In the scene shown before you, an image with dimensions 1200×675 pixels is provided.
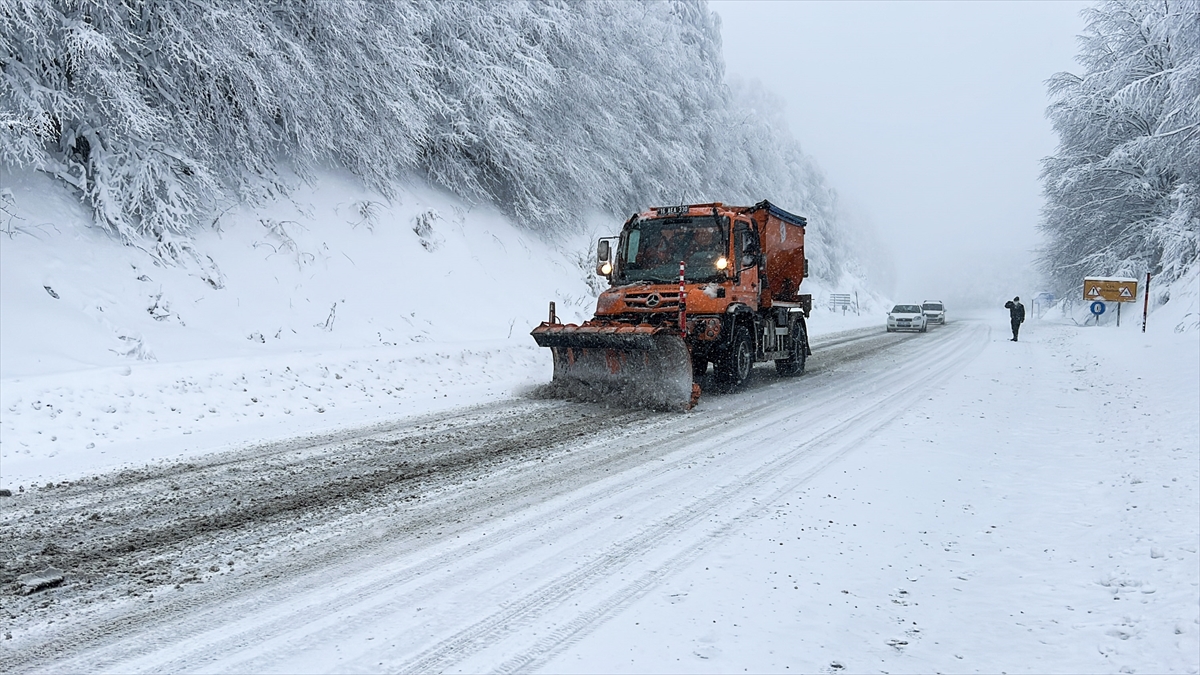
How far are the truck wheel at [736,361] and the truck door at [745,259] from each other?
550mm

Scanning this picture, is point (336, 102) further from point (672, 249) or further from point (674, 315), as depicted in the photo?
point (674, 315)

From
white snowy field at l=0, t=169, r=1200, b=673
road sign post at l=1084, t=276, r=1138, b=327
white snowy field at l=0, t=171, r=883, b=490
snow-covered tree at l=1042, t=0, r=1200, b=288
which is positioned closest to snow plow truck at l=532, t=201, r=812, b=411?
white snowy field at l=0, t=169, r=1200, b=673

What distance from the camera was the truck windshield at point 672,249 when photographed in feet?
34.7

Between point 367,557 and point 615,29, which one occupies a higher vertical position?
point 615,29

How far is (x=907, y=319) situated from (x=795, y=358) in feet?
63.2

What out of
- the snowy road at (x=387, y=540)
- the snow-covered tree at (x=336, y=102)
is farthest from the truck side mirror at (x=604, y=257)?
the snow-covered tree at (x=336, y=102)

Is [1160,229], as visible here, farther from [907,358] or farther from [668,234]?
[668,234]

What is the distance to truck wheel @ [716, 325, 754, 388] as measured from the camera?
10797 millimetres

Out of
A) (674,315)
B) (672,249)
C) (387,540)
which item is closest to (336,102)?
(672,249)

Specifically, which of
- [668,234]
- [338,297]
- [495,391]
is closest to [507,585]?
[495,391]

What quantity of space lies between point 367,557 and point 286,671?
122cm

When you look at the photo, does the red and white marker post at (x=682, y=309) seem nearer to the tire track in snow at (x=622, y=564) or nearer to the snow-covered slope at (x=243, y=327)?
the tire track in snow at (x=622, y=564)

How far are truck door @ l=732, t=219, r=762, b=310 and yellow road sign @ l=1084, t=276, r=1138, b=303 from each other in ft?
81.9

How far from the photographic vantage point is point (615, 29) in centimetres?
2448
